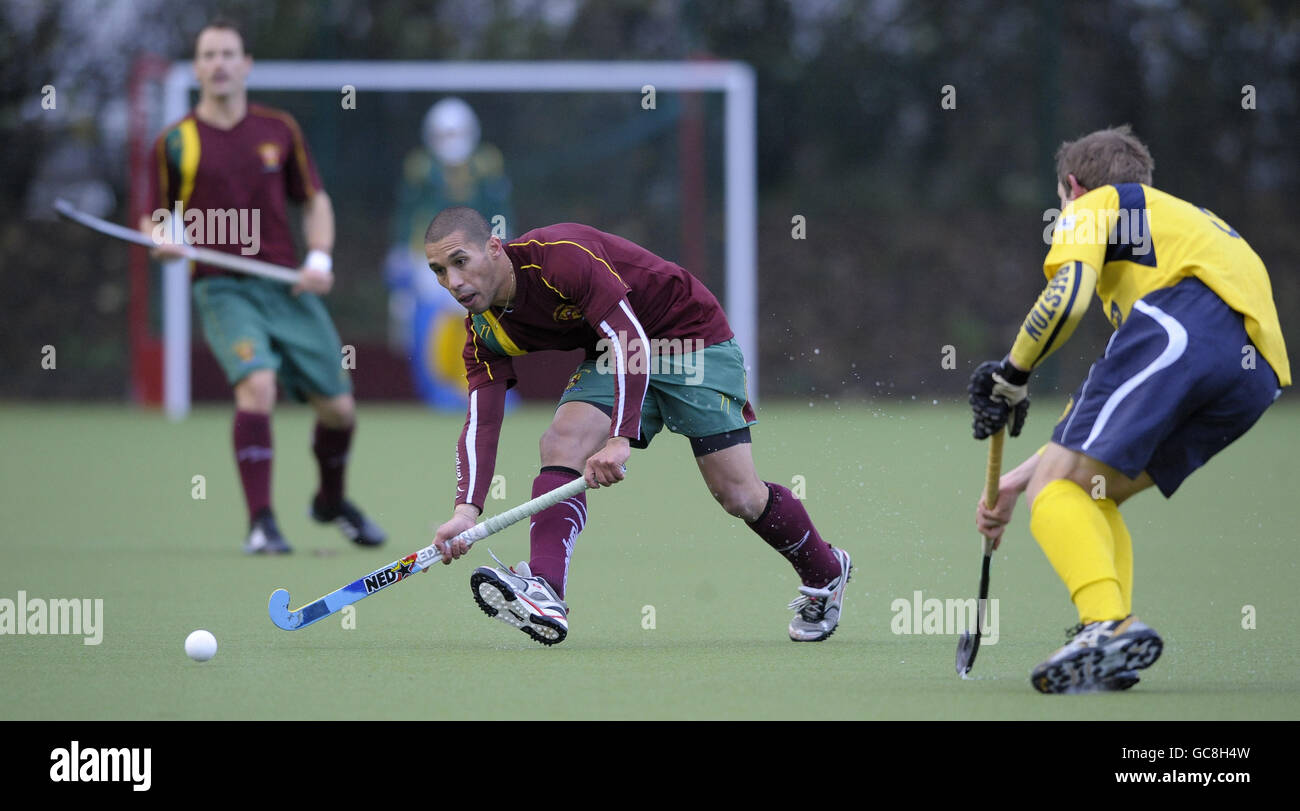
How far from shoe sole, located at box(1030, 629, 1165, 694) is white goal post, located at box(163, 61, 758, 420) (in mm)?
8740

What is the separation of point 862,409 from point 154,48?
645 cm

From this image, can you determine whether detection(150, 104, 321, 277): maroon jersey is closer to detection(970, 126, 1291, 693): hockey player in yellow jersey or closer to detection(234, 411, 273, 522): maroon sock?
detection(234, 411, 273, 522): maroon sock

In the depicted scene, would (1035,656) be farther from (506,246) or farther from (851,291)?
(851,291)

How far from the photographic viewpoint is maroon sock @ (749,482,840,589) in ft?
14.8

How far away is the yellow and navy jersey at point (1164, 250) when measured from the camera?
3.67 metres

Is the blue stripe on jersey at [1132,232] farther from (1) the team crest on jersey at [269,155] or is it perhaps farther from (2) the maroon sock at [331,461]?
(1) the team crest on jersey at [269,155]

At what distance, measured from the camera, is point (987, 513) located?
395 cm

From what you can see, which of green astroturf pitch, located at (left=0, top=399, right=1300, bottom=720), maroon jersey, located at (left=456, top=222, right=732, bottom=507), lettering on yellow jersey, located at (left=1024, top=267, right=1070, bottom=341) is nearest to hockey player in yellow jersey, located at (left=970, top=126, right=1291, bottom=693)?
lettering on yellow jersey, located at (left=1024, top=267, right=1070, bottom=341)

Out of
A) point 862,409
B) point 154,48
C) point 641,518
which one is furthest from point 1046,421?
point 154,48

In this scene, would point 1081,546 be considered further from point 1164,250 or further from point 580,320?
point 580,320
